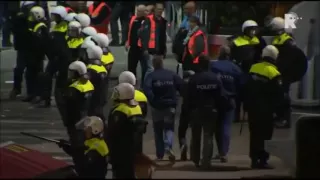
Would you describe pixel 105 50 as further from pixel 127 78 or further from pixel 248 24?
pixel 248 24

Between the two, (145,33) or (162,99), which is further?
(145,33)

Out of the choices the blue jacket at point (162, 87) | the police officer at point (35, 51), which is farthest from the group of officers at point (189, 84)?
the police officer at point (35, 51)

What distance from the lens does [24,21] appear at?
9.74 meters

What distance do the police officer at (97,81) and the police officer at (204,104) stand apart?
2.38 feet

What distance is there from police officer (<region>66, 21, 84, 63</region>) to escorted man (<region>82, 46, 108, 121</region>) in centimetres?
37

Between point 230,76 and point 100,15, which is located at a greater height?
point 100,15

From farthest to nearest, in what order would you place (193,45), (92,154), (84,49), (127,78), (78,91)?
(84,49)
(78,91)
(193,45)
(127,78)
(92,154)

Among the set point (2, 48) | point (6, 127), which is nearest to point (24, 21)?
point (2, 48)

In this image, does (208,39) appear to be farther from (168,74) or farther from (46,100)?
(46,100)

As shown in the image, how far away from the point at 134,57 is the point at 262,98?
1.15 m

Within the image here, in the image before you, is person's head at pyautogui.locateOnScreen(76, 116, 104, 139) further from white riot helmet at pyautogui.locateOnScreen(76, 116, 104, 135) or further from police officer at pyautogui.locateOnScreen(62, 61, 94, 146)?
police officer at pyautogui.locateOnScreen(62, 61, 94, 146)

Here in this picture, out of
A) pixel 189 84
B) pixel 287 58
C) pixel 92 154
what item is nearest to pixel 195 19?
pixel 189 84

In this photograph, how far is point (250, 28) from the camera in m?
8.08

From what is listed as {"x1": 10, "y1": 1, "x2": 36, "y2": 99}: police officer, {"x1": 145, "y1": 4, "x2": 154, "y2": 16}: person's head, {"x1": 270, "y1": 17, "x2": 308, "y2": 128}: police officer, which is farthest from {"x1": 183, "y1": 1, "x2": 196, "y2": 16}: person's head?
{"x1": 10, "y1": 1, "x2": 36, "y2": 99}: police officer
